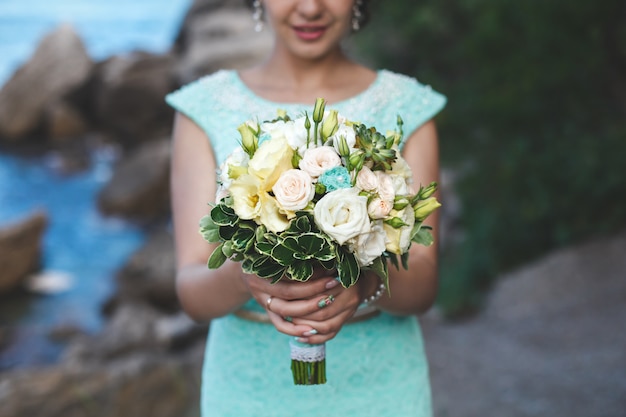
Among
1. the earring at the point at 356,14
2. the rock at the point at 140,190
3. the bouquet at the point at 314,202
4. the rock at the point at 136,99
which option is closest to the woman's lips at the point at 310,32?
the earring at the point at 356,14

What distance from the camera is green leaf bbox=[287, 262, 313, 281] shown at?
182 cm

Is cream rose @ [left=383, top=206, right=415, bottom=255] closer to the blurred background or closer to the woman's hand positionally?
the woman's hand

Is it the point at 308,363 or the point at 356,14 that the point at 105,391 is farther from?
the point at 356,14

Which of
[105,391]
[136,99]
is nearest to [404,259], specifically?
[105,391]

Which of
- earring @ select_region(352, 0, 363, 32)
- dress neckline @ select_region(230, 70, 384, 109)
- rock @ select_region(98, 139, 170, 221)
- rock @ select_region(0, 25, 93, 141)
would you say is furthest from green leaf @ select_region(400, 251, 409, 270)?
rock @ select_region(0, 25, 93, 141)

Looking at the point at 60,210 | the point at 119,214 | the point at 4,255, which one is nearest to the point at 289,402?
the point at 4,255

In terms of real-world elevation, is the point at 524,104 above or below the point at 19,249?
above

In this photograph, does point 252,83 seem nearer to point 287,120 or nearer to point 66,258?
point 287,120

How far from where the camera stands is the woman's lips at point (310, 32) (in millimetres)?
2444

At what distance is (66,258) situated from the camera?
9922 millimetres

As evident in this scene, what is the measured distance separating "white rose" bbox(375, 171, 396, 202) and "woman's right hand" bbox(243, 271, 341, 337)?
263 mm

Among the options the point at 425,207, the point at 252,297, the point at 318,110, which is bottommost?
the point at 252,297

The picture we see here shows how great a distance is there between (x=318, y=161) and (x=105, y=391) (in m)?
3.35

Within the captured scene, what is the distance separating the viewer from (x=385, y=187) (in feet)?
6.12
